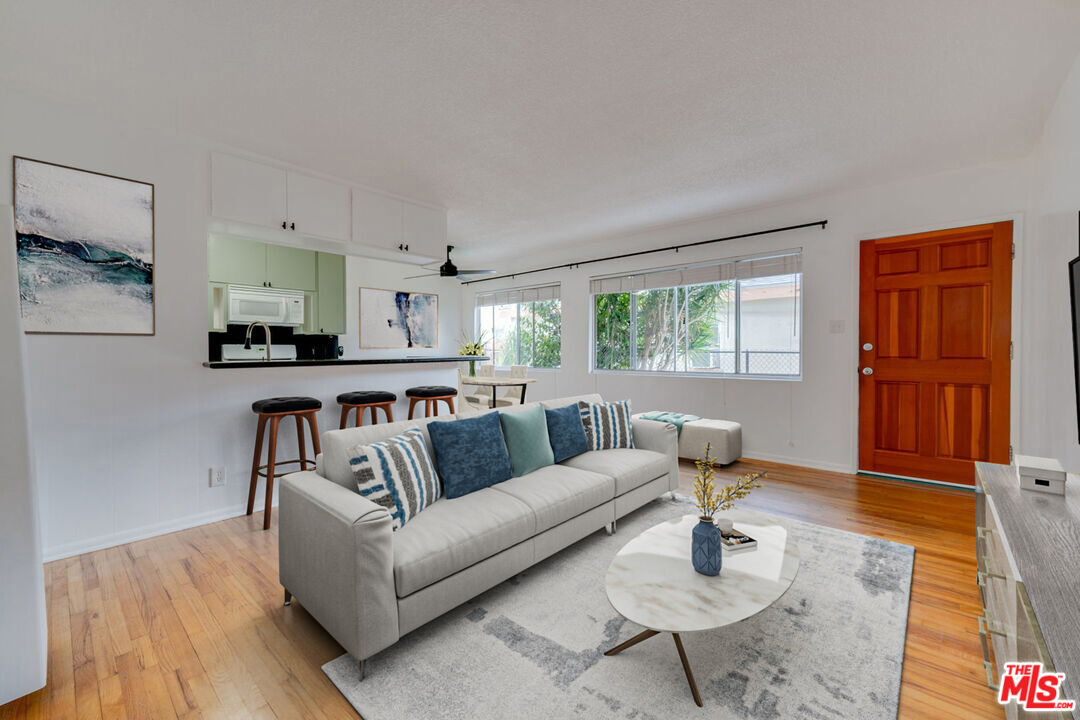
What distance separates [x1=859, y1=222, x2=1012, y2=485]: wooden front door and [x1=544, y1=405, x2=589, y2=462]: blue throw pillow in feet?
9.13

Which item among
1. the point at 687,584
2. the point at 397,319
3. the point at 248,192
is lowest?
the point at 687,584

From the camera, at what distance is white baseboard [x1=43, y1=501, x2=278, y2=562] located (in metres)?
2.55

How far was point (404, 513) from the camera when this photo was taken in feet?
6.57

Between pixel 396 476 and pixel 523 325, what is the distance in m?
5.27

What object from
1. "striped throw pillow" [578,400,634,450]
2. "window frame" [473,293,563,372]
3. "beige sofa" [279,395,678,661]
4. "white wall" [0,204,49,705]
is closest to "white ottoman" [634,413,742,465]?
"striped throw pillow" [578,400,634,450]

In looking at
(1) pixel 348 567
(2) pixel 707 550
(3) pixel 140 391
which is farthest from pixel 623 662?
(3) pixel 140 391

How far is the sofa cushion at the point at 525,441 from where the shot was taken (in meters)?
2.71

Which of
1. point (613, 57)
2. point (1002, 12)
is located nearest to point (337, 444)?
point (613, 57)

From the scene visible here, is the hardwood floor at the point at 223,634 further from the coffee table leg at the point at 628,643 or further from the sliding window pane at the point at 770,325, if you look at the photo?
the sliding window pane at the point at 770,325

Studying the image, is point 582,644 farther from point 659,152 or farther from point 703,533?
point 659,152

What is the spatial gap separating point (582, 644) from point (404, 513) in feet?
3.02

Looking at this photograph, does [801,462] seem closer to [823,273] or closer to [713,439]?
[713,439]

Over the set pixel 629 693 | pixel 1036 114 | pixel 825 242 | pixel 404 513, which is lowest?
pixel 629 693

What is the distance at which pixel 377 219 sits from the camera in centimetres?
393
